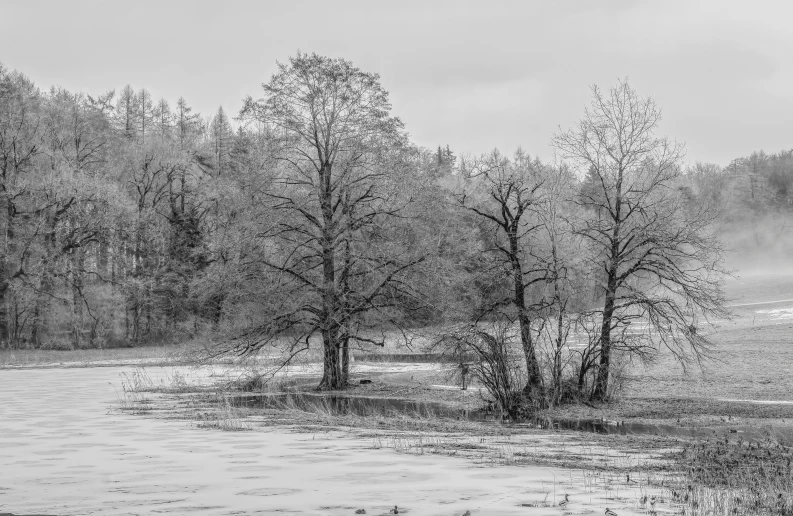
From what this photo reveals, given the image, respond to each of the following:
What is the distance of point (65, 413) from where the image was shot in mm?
24312

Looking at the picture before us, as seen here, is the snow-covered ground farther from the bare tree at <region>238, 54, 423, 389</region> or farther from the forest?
the bare tree at <region>238, 54, 423, 389</region>

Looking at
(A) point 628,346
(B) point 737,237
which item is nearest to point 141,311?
(A) point 628,346

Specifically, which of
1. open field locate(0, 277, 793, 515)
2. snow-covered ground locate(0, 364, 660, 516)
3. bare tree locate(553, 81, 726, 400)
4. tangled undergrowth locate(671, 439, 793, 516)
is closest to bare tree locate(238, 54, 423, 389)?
open field locate(0, 277, 793, 515)

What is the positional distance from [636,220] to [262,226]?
550 inches

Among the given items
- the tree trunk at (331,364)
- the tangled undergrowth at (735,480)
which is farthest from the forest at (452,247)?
the tangled undergrowth at (735,480)

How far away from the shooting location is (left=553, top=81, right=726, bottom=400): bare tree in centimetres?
2711

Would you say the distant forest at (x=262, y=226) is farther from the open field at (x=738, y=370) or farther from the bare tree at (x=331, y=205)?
the open field at (x=738, y=370)

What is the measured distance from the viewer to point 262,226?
33.9 metres

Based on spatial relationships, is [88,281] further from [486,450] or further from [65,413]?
[486,450]

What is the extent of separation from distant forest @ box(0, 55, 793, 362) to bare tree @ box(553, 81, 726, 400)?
50 cm

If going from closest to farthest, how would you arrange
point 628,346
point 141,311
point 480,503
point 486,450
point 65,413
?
point 480,503, point 486,450, point 65,413, point 628,346, point 141,311

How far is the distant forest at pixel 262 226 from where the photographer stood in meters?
30.8

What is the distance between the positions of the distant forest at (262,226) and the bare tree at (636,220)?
0.50 metres

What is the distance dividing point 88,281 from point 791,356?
47.7 metres
